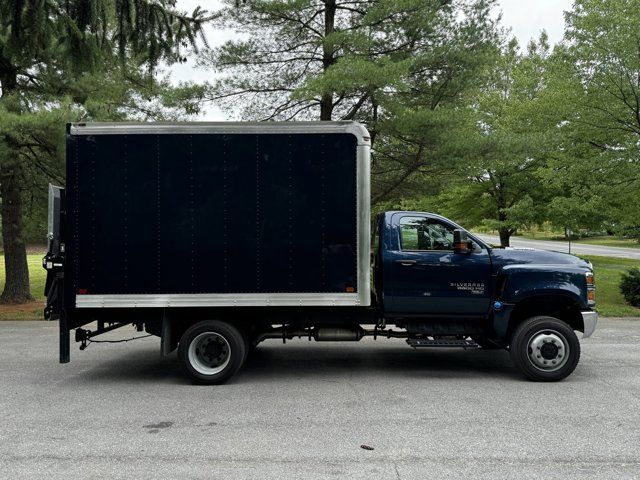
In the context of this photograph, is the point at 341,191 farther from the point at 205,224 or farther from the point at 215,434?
the point at 215,434

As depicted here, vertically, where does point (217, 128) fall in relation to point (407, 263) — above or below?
above

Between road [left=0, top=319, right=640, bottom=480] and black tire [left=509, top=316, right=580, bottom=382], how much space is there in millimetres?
218

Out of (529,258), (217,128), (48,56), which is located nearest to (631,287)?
(529,258)

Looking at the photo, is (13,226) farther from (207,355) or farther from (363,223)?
(363,223)

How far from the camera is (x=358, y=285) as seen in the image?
657cm

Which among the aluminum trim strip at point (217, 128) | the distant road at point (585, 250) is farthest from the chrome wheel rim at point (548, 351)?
the distant road at point (585, 250)

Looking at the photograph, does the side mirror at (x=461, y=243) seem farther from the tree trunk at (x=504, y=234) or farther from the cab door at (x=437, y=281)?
the tree trunk at (x=504, y=234)

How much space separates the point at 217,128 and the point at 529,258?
4244 millimetres

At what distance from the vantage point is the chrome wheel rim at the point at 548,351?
667cm

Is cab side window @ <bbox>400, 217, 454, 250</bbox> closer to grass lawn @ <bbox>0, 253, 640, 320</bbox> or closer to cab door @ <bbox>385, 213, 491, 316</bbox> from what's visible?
cab door @ <bbox>385, 213, 491, 316</bbox>

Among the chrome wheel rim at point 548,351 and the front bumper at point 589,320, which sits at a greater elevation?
the front bumper at point 589,320

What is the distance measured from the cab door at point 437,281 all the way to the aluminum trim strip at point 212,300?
2.17 feet

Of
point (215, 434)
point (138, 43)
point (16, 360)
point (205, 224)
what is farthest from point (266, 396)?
point (138, 43)

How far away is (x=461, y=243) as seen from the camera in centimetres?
684
